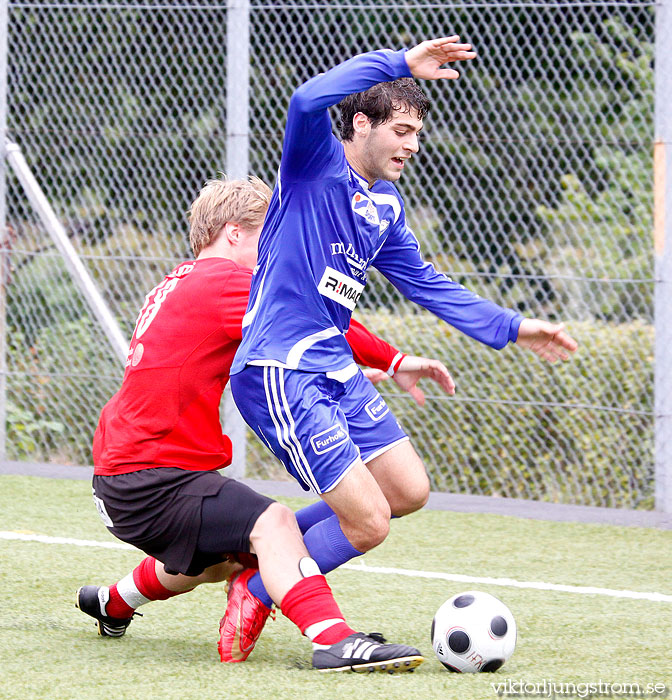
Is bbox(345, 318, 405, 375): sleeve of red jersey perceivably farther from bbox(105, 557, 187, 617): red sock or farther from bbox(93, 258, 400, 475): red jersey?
bbox(105, 557, 187, 617): red sock

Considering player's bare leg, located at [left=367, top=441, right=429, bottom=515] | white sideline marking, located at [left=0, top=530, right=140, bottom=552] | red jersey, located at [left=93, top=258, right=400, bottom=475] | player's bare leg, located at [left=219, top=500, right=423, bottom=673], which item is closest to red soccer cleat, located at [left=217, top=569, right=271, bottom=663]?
player's bare leg, located at [left=219, top=500, right=423, bottom=673]

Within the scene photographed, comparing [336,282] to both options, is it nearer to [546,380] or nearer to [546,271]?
[546,380]

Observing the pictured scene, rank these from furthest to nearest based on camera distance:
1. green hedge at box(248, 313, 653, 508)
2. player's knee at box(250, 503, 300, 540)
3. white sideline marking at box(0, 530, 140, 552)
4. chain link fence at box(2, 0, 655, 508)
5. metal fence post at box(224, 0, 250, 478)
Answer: metal fence post at box(224, 0, 250, 478), chain link fence at box(2, 0, 655, 508), green hedge at box(248, 313, 653, 508), white sideline marking at box(0, 530, 140, 552), player's knee at box(250, 503, 300, 540)

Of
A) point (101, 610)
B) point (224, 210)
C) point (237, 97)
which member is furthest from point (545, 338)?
point (237, 97)

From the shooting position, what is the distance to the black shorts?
11.7 ft

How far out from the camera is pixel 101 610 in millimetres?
3986

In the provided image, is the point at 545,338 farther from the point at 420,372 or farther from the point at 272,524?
the point at 272,524

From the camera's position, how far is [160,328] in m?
3.75

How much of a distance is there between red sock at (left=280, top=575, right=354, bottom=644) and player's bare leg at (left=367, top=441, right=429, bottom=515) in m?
0.57

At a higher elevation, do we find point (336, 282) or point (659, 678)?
point (336, 282)

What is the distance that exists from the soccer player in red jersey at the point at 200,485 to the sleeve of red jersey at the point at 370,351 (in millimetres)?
492

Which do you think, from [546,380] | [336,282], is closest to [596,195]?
[546,380]

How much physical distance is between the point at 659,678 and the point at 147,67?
5590 millimetres

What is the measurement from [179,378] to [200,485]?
1.03 feet
